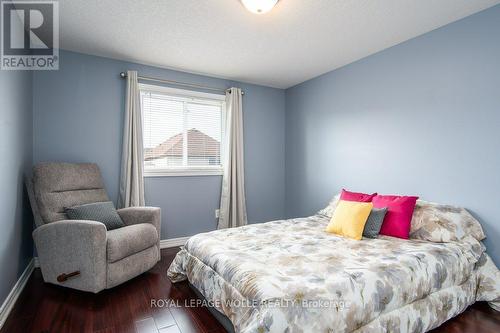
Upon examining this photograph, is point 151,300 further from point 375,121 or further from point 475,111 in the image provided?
point 475,111

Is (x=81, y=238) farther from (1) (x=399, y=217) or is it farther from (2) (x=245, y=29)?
(1) (x=399, y=217)

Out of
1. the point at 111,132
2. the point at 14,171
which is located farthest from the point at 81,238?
the point at 111,132

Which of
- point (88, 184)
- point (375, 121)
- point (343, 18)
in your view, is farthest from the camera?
point (375, 121)

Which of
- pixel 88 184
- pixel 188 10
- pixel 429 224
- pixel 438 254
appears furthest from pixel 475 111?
pixel 88 184

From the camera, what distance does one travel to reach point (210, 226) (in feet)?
12.9

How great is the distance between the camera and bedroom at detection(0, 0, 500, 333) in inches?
72.1

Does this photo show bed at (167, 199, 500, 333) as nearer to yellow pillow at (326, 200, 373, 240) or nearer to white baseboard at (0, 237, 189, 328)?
yellow pillow at (326, 200, 373, 240)

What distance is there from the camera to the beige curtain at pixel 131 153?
326cm

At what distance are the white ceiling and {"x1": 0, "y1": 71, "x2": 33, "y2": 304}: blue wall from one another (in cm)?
75

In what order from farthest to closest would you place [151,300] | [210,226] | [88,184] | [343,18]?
1. [210,226]
2. [88,184]
3. [343,18]
4. [151,300]

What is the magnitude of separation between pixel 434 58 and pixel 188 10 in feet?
7.69

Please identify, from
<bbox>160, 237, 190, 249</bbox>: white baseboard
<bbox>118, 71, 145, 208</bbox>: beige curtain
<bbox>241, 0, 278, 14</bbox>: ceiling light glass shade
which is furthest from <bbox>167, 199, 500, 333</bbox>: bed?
<bbox>241, 0, 278, 14</bbox>: ceiling light glass shade

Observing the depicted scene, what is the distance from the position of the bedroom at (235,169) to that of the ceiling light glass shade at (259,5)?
0.03 metres

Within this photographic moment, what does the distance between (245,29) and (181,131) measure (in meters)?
1.73
